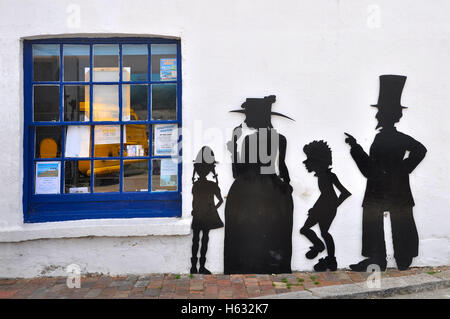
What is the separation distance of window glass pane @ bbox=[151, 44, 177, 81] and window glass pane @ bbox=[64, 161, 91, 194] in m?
1.50

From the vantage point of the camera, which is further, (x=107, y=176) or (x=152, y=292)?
(x=107, y=176)

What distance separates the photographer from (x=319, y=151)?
4.66m

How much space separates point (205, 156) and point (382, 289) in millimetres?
2617

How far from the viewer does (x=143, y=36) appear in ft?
15.2

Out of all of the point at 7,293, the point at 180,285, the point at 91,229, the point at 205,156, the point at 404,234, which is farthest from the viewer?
the point at 404,234

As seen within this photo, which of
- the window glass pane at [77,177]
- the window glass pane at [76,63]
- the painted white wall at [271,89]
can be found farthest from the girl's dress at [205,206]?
the window glass pane at [76,63]

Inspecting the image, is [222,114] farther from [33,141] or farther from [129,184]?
[33,141]

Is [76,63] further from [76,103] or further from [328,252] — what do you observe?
[328,252]

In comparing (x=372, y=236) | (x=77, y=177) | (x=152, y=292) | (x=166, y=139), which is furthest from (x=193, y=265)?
(x=372, y=236)

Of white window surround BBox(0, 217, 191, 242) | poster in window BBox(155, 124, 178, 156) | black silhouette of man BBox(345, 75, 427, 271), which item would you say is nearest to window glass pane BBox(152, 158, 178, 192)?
poster in window BBox(155, 124, 178, 156)

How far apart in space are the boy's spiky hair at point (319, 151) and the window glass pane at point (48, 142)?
3.25 meters

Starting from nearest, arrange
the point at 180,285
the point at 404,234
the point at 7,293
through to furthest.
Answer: the point at 7,293, the point at 180,285, the point at 404,234
